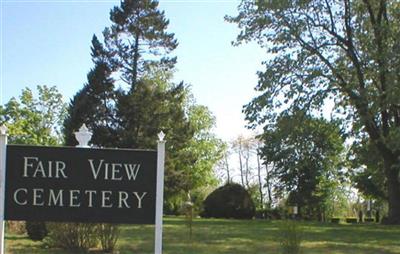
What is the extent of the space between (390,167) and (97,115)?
2134 cm

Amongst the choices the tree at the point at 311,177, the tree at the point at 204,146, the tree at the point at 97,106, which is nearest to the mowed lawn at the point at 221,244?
the tree at the point at 311,177

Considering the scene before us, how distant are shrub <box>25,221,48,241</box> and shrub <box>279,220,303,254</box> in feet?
21.2

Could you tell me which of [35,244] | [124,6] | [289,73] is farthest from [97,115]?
[35,244]

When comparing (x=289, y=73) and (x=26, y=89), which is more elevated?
(x=26, y=89)

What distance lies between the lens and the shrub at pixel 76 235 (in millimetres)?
13234

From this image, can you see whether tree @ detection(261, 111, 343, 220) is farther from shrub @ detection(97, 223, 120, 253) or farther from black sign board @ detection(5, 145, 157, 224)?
black sign board @ detection(5, 145, 157, 224)

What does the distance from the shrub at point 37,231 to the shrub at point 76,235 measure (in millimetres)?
2311

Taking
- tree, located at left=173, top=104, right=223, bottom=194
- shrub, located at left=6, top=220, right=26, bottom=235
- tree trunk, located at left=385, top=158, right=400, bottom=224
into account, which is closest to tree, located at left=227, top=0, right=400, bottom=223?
tree trunk, located at left=385, top=158, right=400, bottom=224

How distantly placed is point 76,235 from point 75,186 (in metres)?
5.78

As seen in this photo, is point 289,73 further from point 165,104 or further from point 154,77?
point 154,77

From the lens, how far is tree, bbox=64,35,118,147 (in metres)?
42.7

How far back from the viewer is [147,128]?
42.7m

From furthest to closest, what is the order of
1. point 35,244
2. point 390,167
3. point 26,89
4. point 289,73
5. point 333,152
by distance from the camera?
point 333,152 → point 26,89 → point 390,167 → point 289,73 → point 35,244

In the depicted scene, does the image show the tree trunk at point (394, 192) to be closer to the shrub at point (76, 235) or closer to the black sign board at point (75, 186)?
the shrub at point (76, 235)
